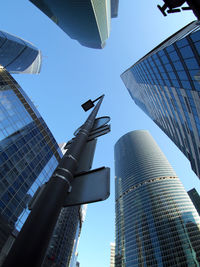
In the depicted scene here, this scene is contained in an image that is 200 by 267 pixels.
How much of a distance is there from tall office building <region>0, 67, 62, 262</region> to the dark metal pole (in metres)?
27.9

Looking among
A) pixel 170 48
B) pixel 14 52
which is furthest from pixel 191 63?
pixel 14 52

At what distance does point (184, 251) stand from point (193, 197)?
6831cm

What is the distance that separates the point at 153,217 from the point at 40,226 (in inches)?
4254

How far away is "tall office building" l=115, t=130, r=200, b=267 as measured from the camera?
7662 centimetres

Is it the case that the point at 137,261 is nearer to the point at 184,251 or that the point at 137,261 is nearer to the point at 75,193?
the point at 184,251

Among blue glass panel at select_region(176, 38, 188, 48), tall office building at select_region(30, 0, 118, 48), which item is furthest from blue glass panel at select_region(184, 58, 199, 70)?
tall office building at select_region(30, 0, 118, 48)

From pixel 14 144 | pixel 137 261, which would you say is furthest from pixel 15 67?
pixel 137 261

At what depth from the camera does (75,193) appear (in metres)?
2.51

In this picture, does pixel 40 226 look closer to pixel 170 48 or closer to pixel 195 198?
pixel 170 48

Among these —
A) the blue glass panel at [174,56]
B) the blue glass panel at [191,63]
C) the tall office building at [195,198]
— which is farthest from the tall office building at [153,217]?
Answer: the blue glass panel at [174,56]

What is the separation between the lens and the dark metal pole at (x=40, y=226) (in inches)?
58.6

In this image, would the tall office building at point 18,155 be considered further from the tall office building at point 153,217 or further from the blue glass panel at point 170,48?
the tall office building at point 153,217

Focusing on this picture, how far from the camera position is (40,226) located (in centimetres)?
172

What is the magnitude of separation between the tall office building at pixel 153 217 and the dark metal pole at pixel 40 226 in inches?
3986
